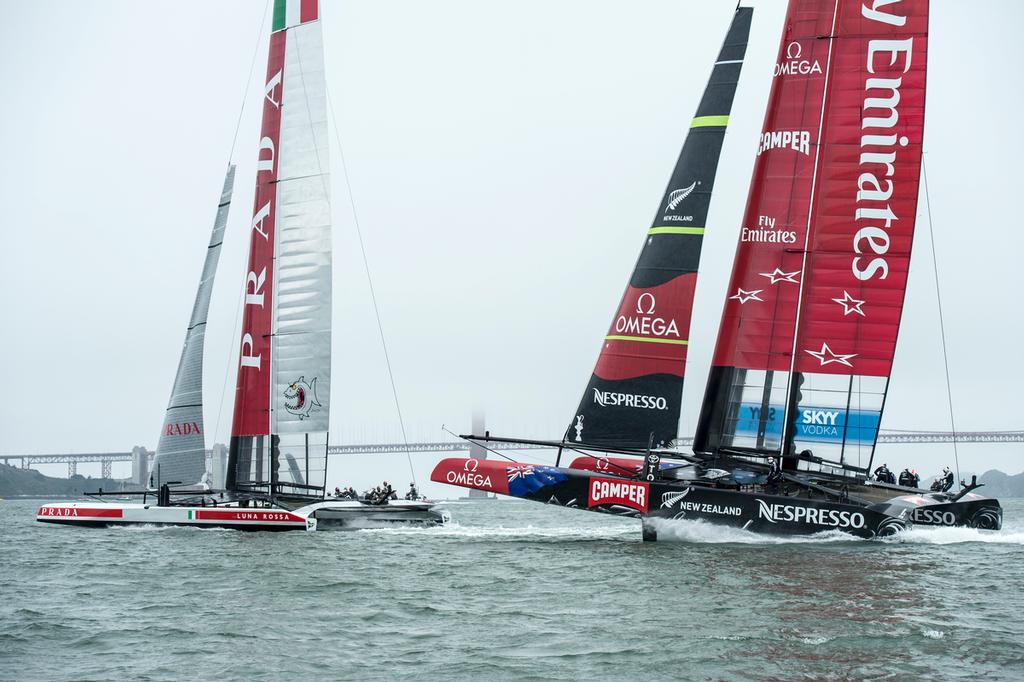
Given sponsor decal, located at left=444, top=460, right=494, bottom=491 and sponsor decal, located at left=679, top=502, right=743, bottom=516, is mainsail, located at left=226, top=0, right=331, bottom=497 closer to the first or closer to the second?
sponsor decal, located at left=444, top=460, right=494, bottom=491

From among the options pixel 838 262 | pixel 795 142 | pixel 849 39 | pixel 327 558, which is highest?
→ pixel 849 39

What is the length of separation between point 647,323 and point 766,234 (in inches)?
81.2

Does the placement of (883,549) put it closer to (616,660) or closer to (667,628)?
(667,628)

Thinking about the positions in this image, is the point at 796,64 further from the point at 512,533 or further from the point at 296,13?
the point at 512,533

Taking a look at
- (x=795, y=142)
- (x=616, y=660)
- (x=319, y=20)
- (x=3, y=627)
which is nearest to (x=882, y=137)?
(x=795, y=142)

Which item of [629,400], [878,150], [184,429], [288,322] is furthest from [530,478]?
[184,429]

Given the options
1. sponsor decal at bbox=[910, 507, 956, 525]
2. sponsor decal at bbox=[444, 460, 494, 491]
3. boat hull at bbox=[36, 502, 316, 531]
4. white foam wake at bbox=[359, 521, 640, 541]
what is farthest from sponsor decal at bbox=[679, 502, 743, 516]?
boat hull at bbox=[36, 502, 316, 531]

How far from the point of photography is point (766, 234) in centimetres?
1634

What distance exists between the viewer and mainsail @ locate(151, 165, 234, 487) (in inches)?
752

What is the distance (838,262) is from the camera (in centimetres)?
1614

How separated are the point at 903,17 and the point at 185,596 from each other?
11.6m

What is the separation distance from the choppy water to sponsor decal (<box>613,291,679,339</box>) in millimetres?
2601

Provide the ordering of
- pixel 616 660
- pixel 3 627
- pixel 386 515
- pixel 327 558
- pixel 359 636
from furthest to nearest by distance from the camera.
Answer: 1. pixel 386 515
2. pixel 327 558
3. pixel 3 627
4. pixel 359 636
5. pixel 616 660

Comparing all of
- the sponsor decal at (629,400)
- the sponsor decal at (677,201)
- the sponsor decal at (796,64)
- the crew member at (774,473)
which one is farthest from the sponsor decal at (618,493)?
the sponsor decal at (796,64)
